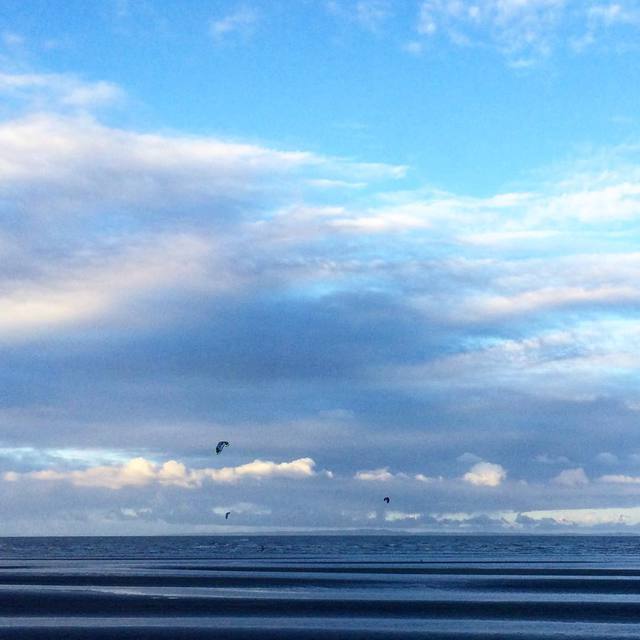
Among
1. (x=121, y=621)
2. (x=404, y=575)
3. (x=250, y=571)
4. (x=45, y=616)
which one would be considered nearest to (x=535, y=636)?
(x=121, y=621)

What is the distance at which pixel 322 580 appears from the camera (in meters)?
61.3

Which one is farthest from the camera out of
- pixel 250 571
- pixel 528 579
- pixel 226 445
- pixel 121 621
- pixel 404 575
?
pixel 226 445

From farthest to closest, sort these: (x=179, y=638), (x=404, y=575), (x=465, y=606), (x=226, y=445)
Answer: (x=226, y=445) < (x=404, y=575) < (x=465, y=606) < (x=179, y=638)

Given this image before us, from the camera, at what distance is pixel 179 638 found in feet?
110

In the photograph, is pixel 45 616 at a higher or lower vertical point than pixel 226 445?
lower

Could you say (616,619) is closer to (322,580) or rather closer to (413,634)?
(413,634)

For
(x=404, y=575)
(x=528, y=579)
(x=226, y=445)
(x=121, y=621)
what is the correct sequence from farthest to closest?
1. (x=226, y=445)
2. (x=404, y=575)
3. (x=528, y=579)
4. (x=121, y=621)

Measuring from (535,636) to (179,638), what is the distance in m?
13.5

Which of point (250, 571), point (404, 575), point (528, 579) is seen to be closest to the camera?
point (528, 579)

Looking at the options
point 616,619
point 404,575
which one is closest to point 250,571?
point 404,575

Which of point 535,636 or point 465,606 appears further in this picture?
point 465,606

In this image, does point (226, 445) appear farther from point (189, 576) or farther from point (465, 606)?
point (465, 606)

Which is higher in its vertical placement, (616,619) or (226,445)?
(226,445)

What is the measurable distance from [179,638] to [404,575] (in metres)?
35.7
